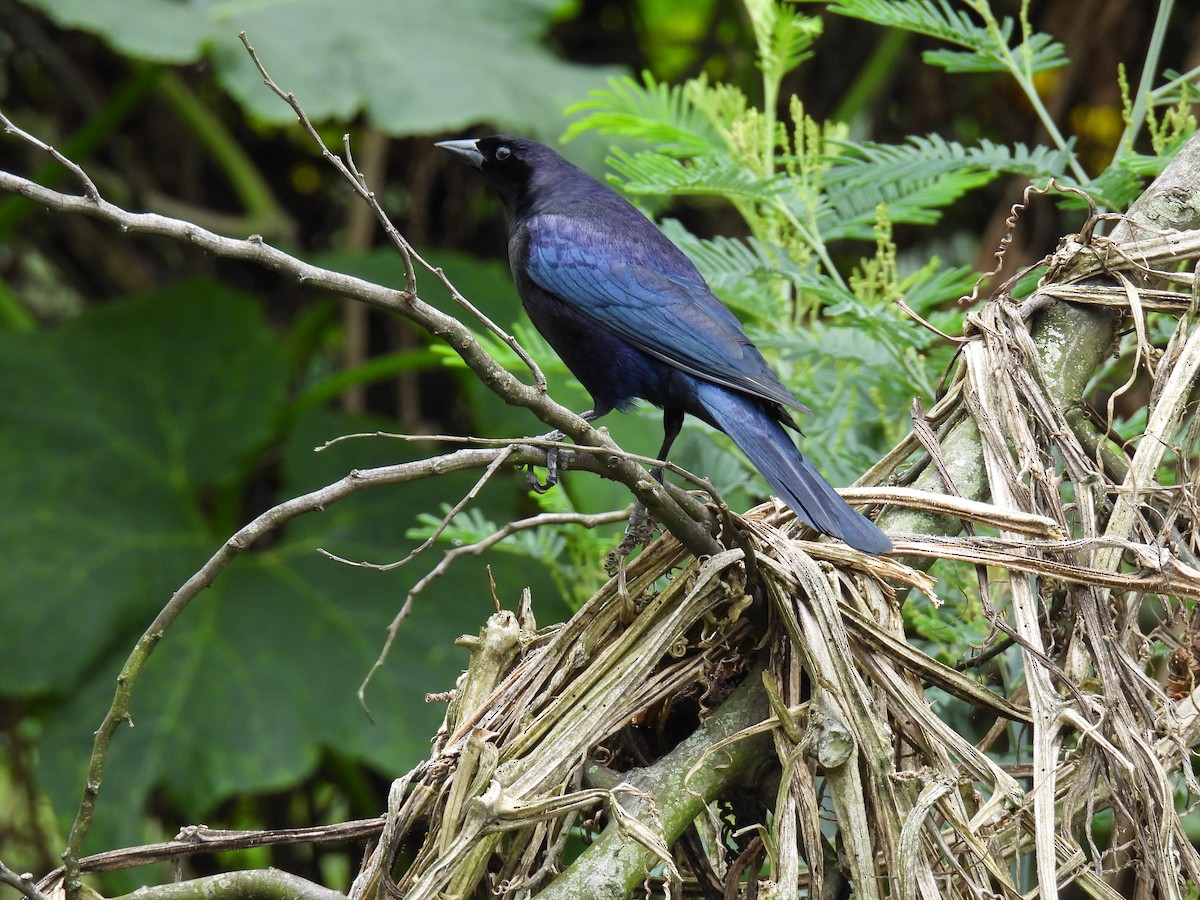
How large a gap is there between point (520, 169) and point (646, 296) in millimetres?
858

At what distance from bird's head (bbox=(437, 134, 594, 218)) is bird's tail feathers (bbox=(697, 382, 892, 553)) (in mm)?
1081

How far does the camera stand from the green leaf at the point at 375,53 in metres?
4.16

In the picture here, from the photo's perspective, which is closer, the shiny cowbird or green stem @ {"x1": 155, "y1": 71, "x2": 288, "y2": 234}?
the shiny cowbird

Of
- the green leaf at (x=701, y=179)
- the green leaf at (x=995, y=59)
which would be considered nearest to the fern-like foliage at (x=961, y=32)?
the green leaf at (x=995, y=59)

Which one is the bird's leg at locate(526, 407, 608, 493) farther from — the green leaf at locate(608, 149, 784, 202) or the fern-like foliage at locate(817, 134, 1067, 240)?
the fern-like foliage at locate(817, 134, 1067, 240)

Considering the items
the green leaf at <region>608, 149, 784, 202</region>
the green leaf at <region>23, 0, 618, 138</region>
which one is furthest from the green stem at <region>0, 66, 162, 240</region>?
the green leaf at <region>608, 149, 784, 202</region>

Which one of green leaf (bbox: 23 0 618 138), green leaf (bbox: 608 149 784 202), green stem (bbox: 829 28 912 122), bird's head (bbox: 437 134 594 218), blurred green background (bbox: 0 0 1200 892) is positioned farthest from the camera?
green stem (bbox: 829 28 912 122)

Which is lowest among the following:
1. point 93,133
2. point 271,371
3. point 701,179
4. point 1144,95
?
point 271,371

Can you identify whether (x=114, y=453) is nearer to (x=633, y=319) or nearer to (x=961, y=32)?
(x=633, y=319)

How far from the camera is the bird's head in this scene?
3576mm

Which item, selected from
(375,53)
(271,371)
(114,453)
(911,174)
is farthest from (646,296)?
(114,453)

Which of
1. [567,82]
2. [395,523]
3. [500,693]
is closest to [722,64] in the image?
[567,82]

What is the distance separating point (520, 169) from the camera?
3.68 metres

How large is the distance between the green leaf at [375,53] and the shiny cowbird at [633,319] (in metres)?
0.99
